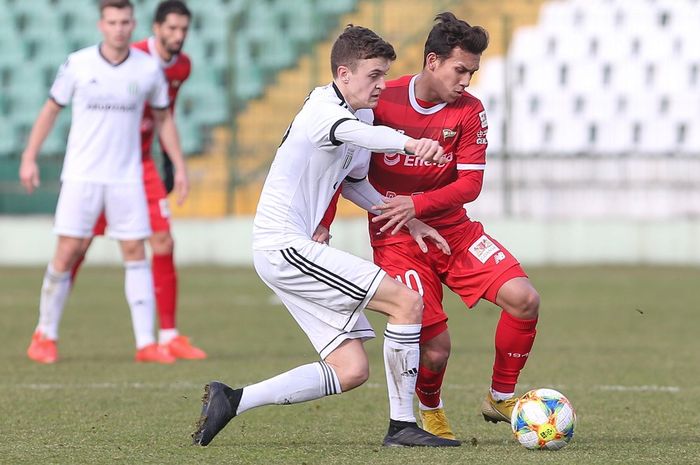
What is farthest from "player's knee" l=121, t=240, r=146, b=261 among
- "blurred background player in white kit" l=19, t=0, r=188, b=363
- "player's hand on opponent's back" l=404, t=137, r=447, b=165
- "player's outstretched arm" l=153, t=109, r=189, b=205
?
"player's hand on opponent's back" l=404, t=137, r=447, b=165

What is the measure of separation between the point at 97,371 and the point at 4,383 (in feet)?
2.36

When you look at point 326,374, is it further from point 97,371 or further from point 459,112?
point 97,371

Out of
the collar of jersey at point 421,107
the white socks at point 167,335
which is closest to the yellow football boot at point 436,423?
the collar of jersey at point 421,107

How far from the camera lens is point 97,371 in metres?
8.02

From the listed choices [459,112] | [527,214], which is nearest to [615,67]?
[527,214]

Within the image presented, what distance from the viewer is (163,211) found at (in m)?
8.84

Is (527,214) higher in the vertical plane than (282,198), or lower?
lower

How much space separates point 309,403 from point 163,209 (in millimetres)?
2535

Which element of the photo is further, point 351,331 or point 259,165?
point 259,165

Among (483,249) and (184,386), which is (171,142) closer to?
(184,386)

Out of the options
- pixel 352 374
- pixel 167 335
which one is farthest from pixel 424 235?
pixel 167 335

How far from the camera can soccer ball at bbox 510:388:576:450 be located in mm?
5191

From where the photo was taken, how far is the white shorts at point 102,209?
27.5ft

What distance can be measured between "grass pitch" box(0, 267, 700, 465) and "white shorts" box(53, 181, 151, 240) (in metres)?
0.84
